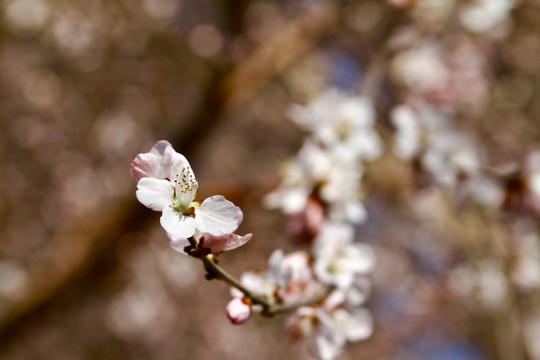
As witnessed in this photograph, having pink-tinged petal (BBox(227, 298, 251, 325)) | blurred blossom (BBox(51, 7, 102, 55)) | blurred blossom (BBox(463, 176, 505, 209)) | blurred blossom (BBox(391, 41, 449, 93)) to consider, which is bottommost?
pink-tinged petal (BBox(227, 298, 251, 325))

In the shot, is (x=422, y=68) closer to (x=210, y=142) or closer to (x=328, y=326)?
(x=210, y=142)

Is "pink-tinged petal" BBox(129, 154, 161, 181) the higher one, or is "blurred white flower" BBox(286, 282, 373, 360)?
"pink-tinged petal" BBox(129, 154, 161, 181)

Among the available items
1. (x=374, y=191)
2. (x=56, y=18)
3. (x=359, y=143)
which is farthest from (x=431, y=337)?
(x=56, y=18)

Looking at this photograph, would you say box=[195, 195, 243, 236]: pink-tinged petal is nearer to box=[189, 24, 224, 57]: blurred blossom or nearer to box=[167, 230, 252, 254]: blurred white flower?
box=[167, 230, 252, 254]: blurred white flower

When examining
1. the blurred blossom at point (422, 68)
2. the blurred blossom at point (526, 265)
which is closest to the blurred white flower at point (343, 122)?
the blurred blossom at point (526, 265)

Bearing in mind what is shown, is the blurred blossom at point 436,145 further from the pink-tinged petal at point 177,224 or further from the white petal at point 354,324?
the pink-tinged petal at point 177,224

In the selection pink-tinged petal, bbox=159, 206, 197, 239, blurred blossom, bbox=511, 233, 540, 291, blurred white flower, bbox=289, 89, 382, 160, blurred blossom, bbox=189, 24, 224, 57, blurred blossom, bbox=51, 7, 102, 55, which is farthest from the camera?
blurred blossom, bbox=51, 7, 102, 55

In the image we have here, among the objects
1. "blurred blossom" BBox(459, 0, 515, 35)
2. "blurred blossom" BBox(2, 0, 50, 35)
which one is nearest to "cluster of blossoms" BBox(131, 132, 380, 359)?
"blurred blossom" BBox(459, 0, 515, 35)

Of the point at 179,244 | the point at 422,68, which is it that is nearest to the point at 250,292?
the point at 179,244
